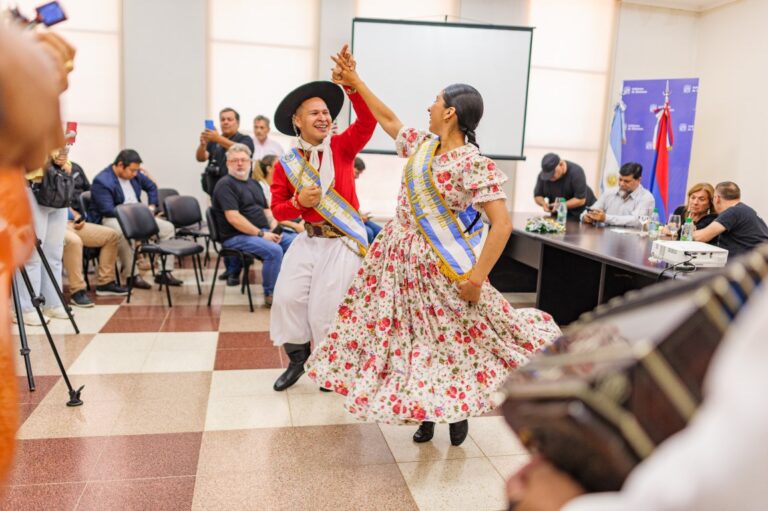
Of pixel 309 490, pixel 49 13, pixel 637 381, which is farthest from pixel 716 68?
pixel 637 381

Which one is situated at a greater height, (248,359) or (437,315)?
(437,315)

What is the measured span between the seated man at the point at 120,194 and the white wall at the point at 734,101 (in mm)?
6583

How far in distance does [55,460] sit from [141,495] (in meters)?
0.48

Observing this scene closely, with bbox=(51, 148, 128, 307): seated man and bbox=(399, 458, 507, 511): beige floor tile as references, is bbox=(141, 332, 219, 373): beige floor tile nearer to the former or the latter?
bbox=(51, 148, 128, 307): seated man

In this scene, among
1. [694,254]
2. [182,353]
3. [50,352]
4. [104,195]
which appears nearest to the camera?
[694,254]

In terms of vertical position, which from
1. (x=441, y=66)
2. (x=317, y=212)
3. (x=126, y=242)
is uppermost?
(x=441, y=66)

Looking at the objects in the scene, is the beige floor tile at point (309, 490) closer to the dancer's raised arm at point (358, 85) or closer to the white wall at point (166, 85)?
the dancer's raised arm at point (358, 85)

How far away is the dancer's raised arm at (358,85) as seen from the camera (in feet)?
8.17

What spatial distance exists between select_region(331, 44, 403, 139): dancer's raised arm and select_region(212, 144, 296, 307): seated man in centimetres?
234

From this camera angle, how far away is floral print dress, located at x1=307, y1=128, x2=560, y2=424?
88.0 inches

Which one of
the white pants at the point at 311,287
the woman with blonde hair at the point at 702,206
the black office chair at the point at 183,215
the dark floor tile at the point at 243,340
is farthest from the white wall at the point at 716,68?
the white pants at the point at 311,287

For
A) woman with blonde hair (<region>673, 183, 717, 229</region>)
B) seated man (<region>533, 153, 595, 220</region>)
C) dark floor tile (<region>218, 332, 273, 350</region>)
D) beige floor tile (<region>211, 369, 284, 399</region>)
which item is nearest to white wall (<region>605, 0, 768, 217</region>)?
seated man (<region>533, 153, 595, 220</region>)

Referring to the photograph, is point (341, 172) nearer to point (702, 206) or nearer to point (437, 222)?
point (437, 222)

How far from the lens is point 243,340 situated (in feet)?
13.1
